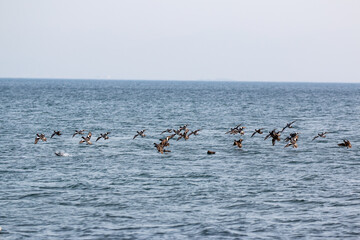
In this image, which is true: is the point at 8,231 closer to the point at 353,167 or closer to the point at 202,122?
the point at 353,167

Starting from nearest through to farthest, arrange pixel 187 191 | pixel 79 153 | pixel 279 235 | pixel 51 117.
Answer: pixel 279 235, pixel 187 191, pixel 79 153, pixel 51 117

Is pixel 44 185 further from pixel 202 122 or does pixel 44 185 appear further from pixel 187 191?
pixel 202 122

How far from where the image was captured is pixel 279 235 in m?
21.9

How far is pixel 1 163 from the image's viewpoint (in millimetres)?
38281

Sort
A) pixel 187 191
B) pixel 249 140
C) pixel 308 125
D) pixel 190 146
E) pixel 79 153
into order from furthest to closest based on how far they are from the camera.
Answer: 1. pixel 308 125
2. pixel 249 140
3. pixel 190 146
4. pixel 79 153
5. pixel 187 191

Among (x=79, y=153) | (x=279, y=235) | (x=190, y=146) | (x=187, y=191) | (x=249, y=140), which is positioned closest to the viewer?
(x=279, y=235)

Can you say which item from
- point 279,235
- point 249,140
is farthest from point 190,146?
point 279,235

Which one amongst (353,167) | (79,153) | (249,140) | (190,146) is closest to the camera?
(353,167)

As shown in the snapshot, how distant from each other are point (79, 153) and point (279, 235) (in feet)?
83.0

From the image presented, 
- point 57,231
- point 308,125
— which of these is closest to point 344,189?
point 57,231

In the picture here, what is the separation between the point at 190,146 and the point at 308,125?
28.6 m

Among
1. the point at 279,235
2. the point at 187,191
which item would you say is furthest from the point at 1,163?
the point at 279,235

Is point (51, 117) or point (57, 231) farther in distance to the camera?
point (51, 117)

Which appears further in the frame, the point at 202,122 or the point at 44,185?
the point at 202,122
